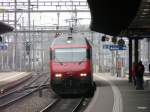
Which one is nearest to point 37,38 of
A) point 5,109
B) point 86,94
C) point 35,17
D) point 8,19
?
point 35,17

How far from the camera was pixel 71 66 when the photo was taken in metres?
27.7

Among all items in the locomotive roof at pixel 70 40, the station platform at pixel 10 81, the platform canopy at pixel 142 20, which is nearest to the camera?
the platform canopy at pixel 142 20

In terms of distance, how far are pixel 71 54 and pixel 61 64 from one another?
0.84 metres

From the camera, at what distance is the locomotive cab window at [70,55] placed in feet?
91.8

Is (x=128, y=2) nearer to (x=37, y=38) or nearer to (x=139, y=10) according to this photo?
(x=139, y=10)

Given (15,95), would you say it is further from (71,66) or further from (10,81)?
(10,81)

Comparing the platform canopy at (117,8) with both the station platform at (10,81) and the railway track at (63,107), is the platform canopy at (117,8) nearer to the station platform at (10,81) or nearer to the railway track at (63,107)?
the railway track at (63,107)

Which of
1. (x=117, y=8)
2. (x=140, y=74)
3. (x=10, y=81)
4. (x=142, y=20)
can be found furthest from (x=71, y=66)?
(x=10, y=81)

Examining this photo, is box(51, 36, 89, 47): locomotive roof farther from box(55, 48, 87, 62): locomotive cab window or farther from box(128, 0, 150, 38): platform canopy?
box(128, 0, 150, 38): platform canopy

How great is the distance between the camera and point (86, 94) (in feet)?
97.9

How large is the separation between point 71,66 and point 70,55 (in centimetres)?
75

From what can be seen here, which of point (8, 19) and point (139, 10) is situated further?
point (8, 19)

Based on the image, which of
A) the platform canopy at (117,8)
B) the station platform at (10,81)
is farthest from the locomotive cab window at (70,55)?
the station platform at (10,81)

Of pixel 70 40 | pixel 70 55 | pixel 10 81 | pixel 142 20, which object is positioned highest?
pixel 142 20
